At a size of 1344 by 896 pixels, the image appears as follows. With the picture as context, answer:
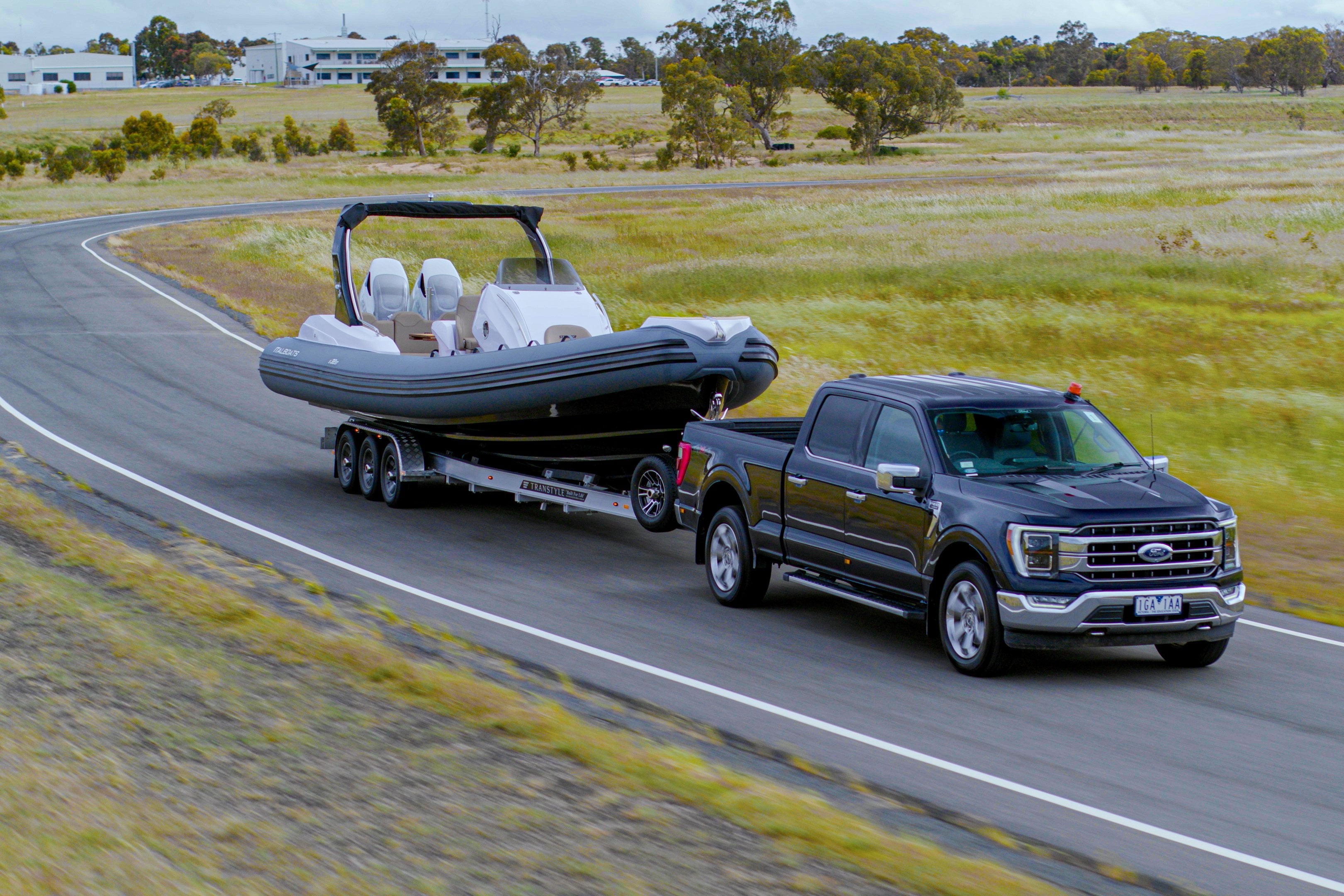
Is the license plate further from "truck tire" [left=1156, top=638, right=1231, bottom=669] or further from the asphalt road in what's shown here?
"truck tire" [left=1156, top=638, right=1231, bottom=669]

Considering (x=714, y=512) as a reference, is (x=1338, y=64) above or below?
above

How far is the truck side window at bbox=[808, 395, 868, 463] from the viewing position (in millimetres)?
9906

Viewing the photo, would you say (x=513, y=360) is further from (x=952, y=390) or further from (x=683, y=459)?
(x=952, y=390)

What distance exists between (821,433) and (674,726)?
3136mm

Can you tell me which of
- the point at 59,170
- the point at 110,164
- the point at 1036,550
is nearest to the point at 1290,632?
the point at 1036,550

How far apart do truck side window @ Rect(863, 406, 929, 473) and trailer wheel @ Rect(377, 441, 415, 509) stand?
20.9 ft

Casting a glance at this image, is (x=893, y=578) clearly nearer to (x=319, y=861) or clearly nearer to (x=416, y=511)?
(x=319, y=861)

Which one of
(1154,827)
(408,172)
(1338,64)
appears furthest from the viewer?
(1338,64)

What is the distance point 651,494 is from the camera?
12250 mm

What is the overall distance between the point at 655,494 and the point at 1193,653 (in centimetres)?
472

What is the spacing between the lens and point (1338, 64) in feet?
620

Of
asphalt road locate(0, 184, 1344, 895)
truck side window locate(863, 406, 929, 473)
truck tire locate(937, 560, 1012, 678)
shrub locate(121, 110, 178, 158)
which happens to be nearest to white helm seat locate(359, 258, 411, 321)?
asphalt road locate(0, 184, 1344, 895)

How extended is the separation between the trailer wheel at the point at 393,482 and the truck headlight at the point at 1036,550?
25.8 ft

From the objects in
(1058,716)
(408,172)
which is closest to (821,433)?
(1058,716)
